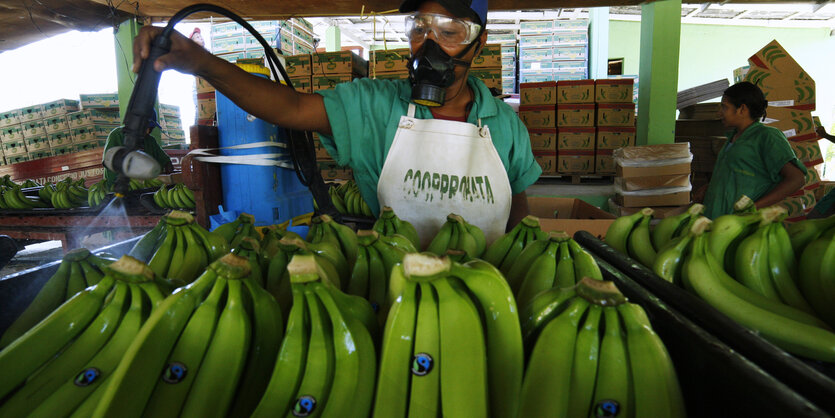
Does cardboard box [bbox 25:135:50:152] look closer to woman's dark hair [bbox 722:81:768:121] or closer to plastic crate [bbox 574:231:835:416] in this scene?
plastic crate [bbox 574:231:835:416]

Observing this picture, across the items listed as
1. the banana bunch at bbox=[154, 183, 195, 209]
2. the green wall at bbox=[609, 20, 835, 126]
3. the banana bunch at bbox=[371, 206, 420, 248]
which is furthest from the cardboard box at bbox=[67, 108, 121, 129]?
the green wall at bbox=[609, 20, 835, 126]

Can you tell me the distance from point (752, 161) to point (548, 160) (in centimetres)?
268

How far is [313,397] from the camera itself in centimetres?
62

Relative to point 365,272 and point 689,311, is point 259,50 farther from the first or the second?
point 689,311

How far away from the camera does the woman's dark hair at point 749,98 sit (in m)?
3.54

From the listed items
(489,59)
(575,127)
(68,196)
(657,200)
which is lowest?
(657,200)

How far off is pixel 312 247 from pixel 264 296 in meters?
0.32

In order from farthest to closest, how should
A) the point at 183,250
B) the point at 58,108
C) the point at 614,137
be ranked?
the point at 58,108 → the point at 614,137 → the point at 183,250

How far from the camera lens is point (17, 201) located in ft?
13.3

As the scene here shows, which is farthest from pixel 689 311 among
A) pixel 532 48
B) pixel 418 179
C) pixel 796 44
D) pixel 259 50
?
pixel 796 44

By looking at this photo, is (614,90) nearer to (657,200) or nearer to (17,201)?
(657,200)

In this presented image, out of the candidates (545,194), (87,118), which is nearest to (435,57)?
(545,194)

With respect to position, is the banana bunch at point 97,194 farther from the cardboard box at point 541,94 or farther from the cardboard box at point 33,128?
the cardboard box at point 33,128

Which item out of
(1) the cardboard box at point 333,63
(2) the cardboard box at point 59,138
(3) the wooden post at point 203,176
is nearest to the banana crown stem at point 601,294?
(3) the wooden post at point 203,176
